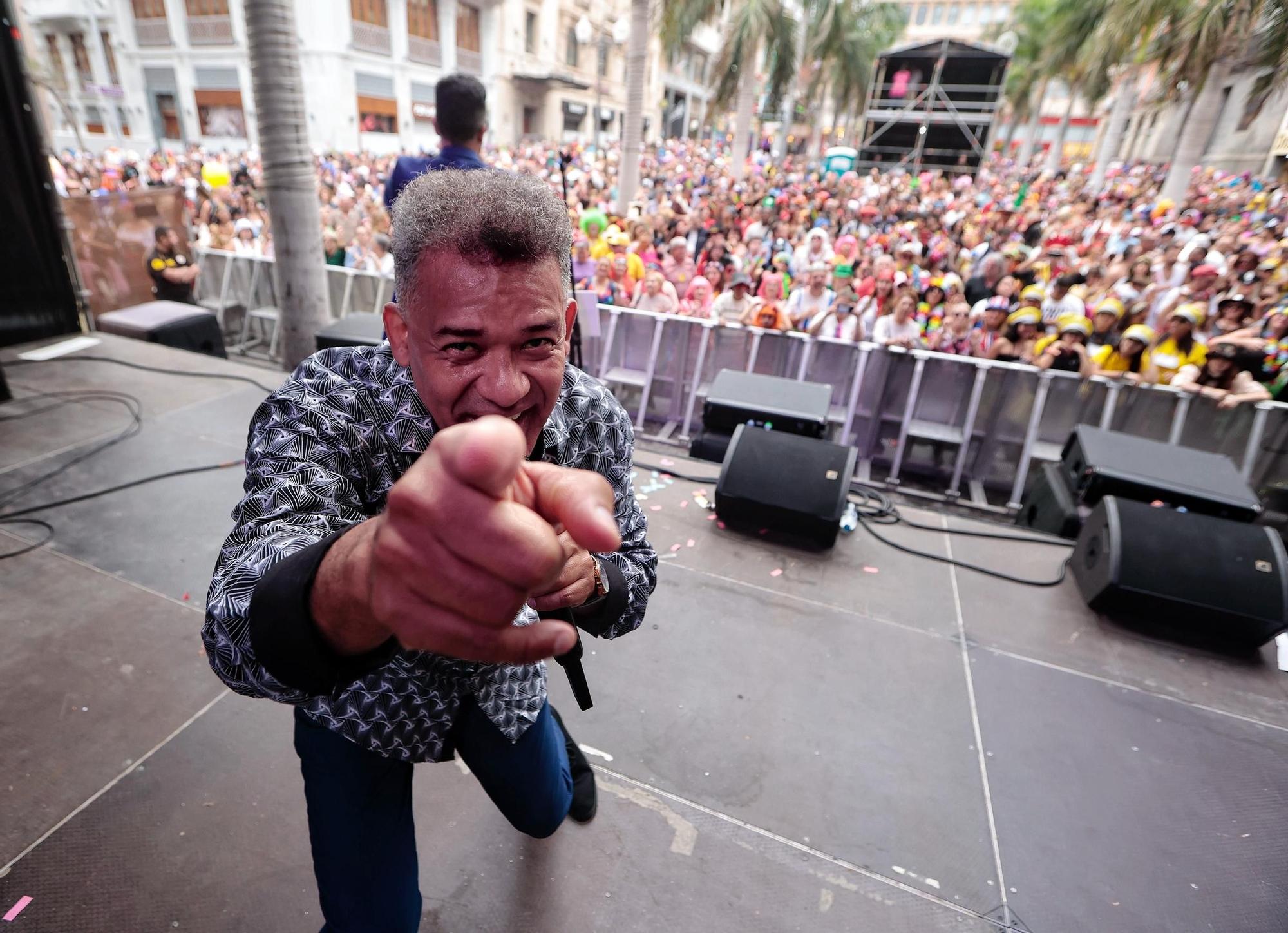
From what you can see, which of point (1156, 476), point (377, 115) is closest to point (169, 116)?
point (377, 115)

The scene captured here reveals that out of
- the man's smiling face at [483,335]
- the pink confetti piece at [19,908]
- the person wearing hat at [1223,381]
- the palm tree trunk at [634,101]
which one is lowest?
the pink confetti piece at [19,908]

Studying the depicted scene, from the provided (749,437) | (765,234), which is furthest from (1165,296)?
(749,437)

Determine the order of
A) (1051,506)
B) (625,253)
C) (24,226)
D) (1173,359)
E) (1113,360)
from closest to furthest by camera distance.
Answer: (1051,506)
(24,226)
(1173,359)
(1113,360)
(625,253)

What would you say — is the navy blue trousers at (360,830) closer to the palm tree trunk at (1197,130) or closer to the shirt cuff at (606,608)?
the shirt cuff at (606,608)

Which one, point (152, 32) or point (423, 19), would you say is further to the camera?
point (423, 19)

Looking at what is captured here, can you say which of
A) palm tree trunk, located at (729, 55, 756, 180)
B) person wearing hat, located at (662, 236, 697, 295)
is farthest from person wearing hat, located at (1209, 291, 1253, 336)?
palm tree trunk, located at (729, 55, 756, 180)

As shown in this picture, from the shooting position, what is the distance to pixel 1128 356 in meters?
6.34

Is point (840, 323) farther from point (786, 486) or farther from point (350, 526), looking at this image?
point (350, 526)

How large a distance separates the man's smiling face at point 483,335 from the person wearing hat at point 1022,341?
662cm

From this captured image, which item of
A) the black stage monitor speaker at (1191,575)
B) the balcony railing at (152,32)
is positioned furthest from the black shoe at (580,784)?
the balcony railing at (152,32)

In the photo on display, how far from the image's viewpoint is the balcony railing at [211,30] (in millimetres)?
30609

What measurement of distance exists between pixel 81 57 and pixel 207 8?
10.5 m

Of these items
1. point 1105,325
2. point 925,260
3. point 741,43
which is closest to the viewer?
point 1105,325

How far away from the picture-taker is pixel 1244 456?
5797 mm
